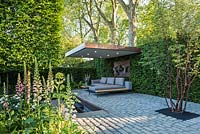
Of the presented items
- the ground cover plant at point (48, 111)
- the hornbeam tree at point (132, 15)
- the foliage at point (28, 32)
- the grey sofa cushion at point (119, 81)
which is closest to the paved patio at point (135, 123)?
the ground cover plant at point (48, 111)

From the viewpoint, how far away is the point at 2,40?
8305 millimetres

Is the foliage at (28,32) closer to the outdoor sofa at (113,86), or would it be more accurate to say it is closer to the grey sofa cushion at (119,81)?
the outdoor sofa at (113,86)

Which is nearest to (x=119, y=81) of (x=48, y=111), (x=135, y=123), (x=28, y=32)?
(x=28, y=32)

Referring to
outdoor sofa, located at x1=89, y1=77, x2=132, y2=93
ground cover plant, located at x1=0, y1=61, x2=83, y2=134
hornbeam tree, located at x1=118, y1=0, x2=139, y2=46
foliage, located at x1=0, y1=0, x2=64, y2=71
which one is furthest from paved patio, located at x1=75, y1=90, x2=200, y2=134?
hornbeam tree, located at x1=118, y1=0, x2=139, y2=46

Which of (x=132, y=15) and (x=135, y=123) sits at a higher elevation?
(x=132, y=15)

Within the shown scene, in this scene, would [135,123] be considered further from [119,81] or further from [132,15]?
[132,15]

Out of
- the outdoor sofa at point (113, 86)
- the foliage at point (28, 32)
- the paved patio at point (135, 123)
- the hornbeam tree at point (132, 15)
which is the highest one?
the hornbeam tree at point (132, 15)

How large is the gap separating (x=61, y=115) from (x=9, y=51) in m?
6.36

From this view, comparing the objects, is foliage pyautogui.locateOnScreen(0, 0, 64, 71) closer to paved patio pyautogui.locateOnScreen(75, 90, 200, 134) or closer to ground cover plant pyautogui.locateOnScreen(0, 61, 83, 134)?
paved patio pyautogui.locateOnScreen(75, 90, 200, 134)

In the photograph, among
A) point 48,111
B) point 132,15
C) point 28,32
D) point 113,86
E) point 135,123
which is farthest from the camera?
point 132,15

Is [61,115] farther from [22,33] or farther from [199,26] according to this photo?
[22,33]

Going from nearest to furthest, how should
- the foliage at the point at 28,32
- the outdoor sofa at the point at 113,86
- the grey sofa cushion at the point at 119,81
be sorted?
the foliage at the point at 28,32 → the outdoor sofa at the point at 113,86 → the grey sofa cushion at the point at 119,81

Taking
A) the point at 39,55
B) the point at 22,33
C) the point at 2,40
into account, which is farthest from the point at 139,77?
the point at 2,40

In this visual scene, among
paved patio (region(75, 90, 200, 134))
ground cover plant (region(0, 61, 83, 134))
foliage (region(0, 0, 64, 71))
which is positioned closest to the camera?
ground cover plant (region(0, 61, 83, 134))
